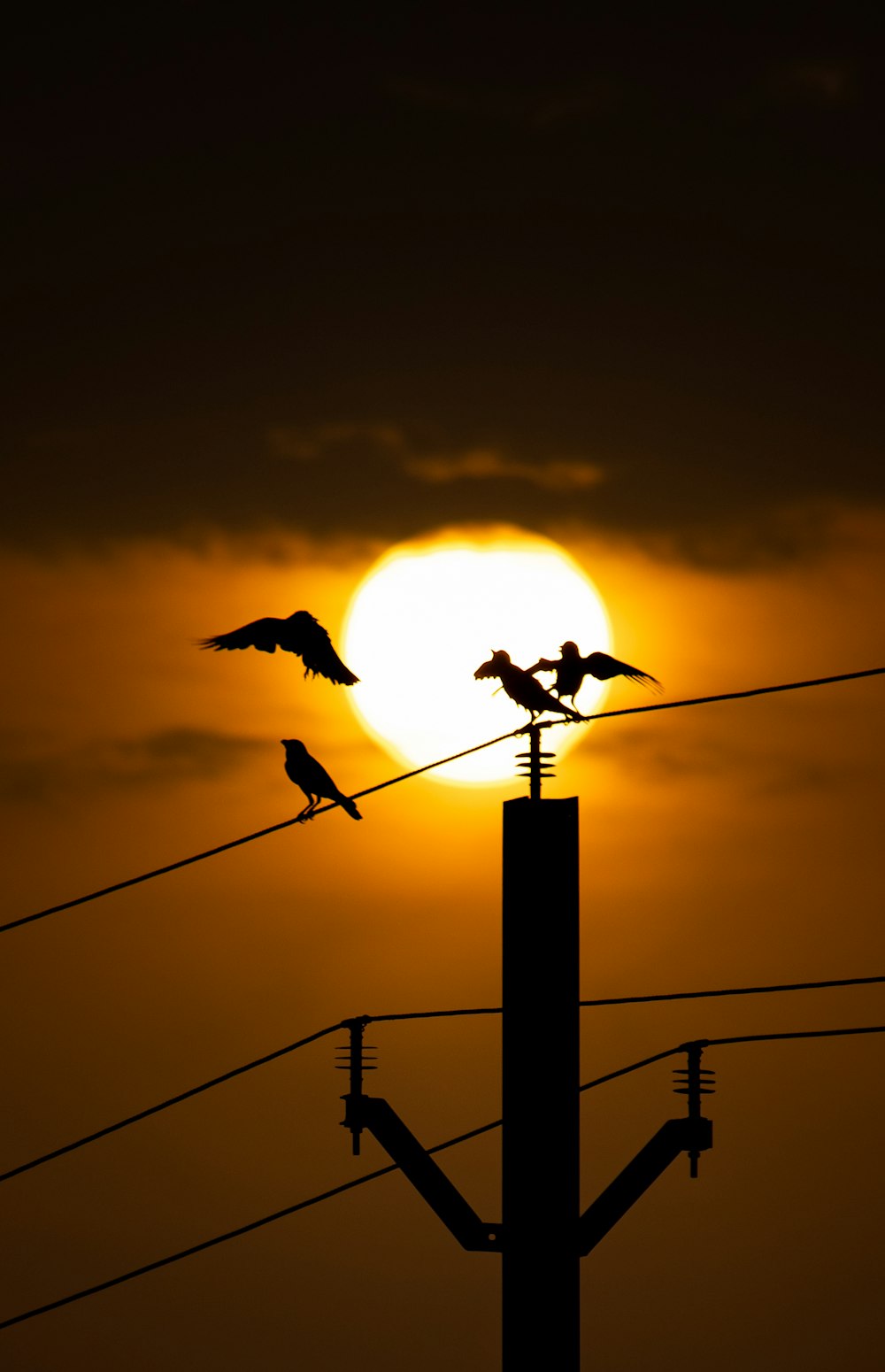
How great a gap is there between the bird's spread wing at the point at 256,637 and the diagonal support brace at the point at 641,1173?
7547 mm

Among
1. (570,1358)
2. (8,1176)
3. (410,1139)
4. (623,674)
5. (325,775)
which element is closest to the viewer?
(570,1358)

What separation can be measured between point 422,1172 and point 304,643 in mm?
7128

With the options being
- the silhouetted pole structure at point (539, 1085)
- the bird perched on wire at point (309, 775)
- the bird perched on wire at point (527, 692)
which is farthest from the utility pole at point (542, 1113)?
the bird perched on wire at point (309, 775)

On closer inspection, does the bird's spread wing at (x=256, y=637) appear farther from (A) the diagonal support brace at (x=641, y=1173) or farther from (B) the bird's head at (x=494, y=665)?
(A) the diagonal support brace at (x=641, y=1173)

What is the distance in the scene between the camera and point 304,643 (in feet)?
50.7

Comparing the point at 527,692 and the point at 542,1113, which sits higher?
the point at 527,692

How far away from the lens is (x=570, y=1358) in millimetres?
8000

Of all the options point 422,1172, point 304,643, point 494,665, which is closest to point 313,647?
point 304,643

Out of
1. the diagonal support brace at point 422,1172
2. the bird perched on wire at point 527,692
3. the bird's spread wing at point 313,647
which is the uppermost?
the bird's spread wing at point 313,647

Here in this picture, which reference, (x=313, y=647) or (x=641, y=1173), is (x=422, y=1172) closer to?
(x=641, y=1173)

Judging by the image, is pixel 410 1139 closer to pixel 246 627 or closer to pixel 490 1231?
pixel 490 1231

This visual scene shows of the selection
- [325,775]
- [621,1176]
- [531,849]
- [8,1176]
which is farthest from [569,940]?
[325,775]

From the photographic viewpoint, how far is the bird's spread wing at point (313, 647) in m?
15.4

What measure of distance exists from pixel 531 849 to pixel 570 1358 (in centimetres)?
236
